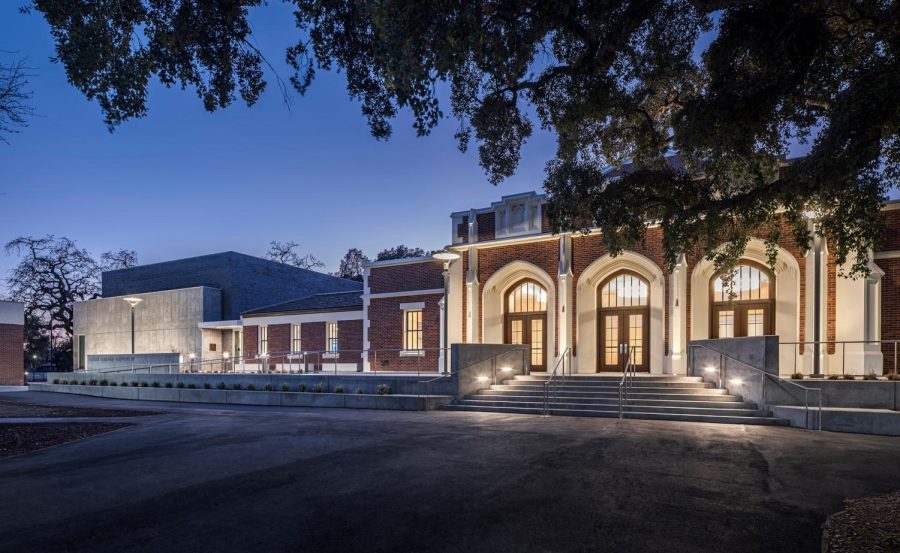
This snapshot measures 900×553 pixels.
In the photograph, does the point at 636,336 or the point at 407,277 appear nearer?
the point at 636,336

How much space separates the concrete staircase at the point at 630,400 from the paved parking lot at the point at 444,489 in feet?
5.49

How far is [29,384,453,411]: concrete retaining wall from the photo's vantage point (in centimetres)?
1631

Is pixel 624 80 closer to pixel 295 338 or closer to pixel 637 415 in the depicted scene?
pixel 637 415

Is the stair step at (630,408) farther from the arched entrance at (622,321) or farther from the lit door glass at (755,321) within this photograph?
the lit door glass at (755,321)

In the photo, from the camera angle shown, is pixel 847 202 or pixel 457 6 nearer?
pixel 457 6

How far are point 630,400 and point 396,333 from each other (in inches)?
470

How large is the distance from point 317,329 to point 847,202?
23.5 metres

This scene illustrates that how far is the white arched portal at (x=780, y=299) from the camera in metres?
16.4

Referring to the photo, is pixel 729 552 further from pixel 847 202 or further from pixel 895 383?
pixel 895 383

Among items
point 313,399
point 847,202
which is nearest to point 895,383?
point 847,202

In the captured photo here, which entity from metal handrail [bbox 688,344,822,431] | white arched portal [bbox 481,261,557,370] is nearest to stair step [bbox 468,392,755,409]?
metal handrail [bbox 688,344,822,431]

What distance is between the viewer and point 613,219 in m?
10.1

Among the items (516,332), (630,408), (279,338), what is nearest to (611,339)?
(516,332)

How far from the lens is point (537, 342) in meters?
21.2
